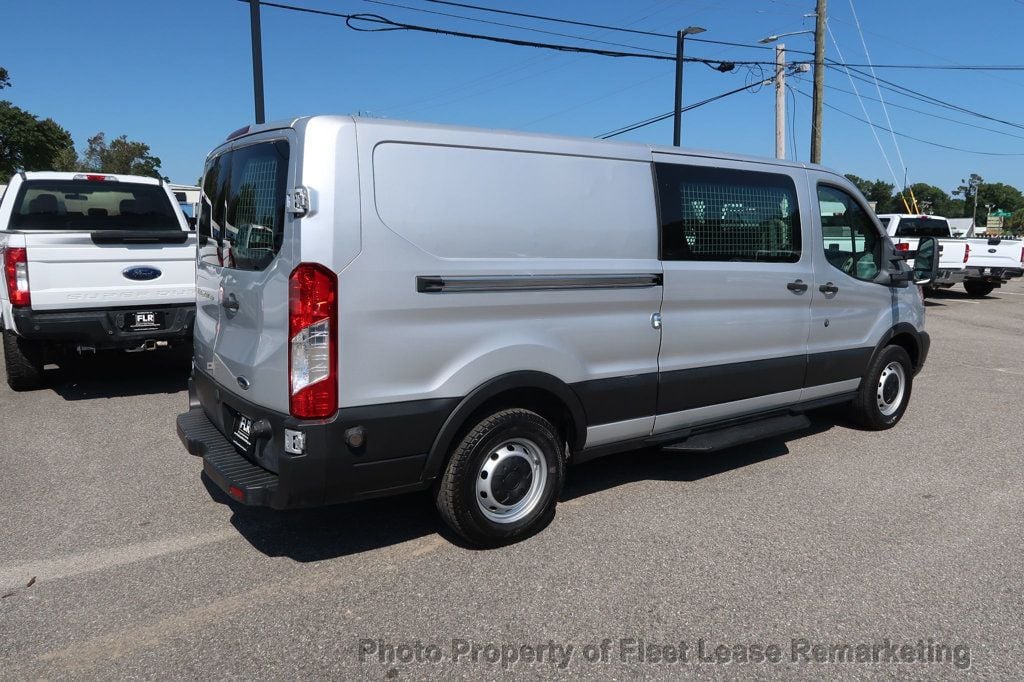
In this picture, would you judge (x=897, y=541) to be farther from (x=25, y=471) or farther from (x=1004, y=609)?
(x=25, y=471)

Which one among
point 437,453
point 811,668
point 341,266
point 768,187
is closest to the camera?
point 811,668

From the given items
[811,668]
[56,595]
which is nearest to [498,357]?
[811,668]

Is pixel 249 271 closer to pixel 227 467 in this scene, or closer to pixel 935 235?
pixel 227 467

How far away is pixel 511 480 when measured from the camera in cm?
387

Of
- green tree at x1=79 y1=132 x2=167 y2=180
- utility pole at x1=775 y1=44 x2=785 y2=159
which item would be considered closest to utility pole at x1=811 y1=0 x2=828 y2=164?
utility pole at x1=775 y1=44 x2=785 y2=159

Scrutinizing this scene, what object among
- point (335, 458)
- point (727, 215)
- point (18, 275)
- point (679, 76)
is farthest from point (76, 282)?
point (679, 76)

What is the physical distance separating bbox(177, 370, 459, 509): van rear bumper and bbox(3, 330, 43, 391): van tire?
439cm

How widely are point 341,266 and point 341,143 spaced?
1.75 feet

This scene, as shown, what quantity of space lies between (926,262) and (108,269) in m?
6.79

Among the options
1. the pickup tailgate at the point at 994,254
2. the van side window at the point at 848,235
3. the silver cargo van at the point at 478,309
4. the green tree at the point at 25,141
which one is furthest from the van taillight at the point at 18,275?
the green tree at the point at 25,141

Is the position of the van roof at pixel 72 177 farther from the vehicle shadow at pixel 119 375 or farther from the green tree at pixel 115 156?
the green tree at pixel 115 156

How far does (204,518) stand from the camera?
4.24 meters

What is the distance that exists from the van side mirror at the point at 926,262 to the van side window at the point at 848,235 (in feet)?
1.59

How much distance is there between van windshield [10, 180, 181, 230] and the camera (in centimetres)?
745
